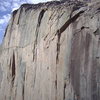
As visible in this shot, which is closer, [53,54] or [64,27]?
[64,27]

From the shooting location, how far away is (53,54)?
11.6 meters

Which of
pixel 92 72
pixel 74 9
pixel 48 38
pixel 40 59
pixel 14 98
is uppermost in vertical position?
pixel 74 9

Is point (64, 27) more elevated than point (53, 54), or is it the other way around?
point (64, 27)

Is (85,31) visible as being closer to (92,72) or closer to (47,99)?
(92,72)

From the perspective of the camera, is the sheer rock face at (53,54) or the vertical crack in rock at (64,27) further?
the vertical crack in rock at (64,27)

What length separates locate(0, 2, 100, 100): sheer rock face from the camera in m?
9.59

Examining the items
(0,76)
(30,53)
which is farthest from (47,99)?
(0,76)

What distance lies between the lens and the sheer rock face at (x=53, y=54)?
9.59m

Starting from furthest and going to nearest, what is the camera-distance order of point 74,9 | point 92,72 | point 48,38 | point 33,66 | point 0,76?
point 0,76, point 33,66, point 48,38, point 74,9, point 92,72

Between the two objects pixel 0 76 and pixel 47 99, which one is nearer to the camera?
pixel 47 99

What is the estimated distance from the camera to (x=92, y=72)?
30.7 feet

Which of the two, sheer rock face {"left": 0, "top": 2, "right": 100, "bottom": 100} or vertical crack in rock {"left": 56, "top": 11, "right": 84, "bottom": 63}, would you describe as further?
vertical crack in rock {"left": 56, "top": 11, "right": 84, "bottom": 63}

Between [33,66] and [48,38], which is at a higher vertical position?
[48,38]

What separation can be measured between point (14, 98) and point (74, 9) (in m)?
6.37
